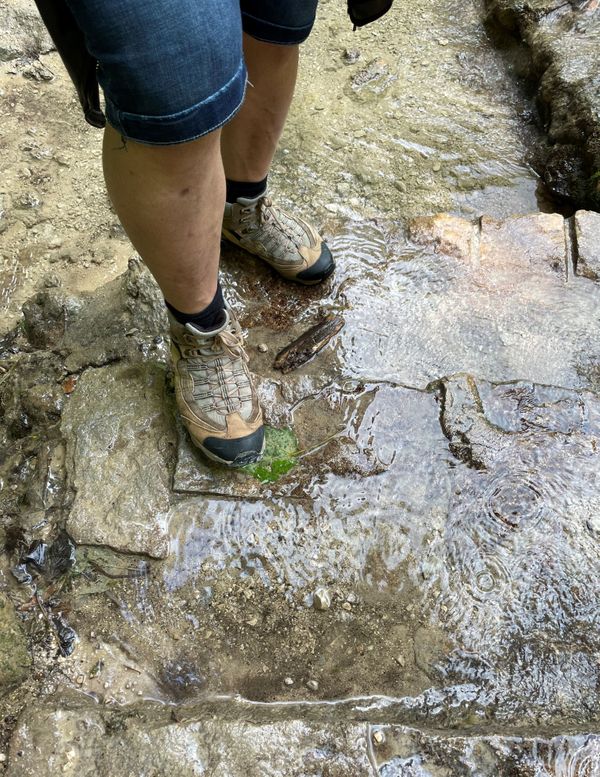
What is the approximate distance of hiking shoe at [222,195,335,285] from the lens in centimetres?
192

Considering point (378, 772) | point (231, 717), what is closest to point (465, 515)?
point (378, 772)

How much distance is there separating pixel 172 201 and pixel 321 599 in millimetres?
1043

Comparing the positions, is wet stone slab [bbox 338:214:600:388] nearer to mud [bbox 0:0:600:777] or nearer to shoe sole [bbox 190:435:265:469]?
mud [bbox 0:0:600:777]

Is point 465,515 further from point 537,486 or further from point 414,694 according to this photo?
point 414,694

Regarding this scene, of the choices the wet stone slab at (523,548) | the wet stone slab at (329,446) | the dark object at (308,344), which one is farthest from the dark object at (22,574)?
the wet stone slab at (523,548)

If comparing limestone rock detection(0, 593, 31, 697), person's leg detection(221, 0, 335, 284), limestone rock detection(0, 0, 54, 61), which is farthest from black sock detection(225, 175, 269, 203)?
limestone rock detection(0, 0, 54, 61)

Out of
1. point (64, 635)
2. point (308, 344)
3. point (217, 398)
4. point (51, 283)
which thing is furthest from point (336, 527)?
point (51, 283)

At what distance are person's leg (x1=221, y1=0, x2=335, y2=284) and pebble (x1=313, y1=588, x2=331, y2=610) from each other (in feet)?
3.52

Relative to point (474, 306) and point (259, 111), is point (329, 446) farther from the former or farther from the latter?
point (259, 111)

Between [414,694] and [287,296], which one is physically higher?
[287,296]

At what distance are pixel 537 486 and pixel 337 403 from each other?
0.63 metres

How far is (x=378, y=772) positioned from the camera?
4.05ft

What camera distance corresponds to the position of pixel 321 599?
1487 mm

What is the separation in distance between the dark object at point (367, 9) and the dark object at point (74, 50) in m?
0.71
